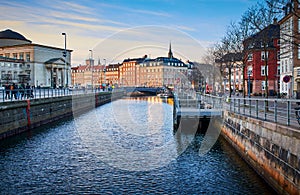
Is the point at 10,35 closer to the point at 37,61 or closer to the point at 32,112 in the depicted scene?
the point at 37,61

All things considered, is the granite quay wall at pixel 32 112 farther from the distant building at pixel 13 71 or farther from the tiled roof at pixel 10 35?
the tiled roof at pixel 10 35

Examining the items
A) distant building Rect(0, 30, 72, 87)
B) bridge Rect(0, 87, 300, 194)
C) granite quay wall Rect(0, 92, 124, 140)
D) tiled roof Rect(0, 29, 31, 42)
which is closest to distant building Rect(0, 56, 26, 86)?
distant building Rect(0, 30, 72, 87)

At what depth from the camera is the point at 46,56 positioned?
12100cm

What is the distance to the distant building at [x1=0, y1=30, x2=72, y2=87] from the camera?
11106 centimetres

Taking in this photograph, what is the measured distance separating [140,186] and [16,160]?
8.18 meters

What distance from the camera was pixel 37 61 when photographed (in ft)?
378

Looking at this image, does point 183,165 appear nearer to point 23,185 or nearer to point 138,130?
point 23,185

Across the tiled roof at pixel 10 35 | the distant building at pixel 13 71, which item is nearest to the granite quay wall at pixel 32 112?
the distant building at pixel 13 71

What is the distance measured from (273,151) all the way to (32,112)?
24240 mm

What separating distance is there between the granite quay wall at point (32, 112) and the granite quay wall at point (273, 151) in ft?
55.6

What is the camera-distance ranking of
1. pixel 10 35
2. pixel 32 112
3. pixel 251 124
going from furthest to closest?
1. pixel 10 35
2. pixel 32 112
3. pixel 251 124

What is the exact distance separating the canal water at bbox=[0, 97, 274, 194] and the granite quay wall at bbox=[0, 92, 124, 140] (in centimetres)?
128

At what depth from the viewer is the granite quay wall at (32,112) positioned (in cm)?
2577

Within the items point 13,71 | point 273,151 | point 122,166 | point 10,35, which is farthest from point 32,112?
point 10,35
